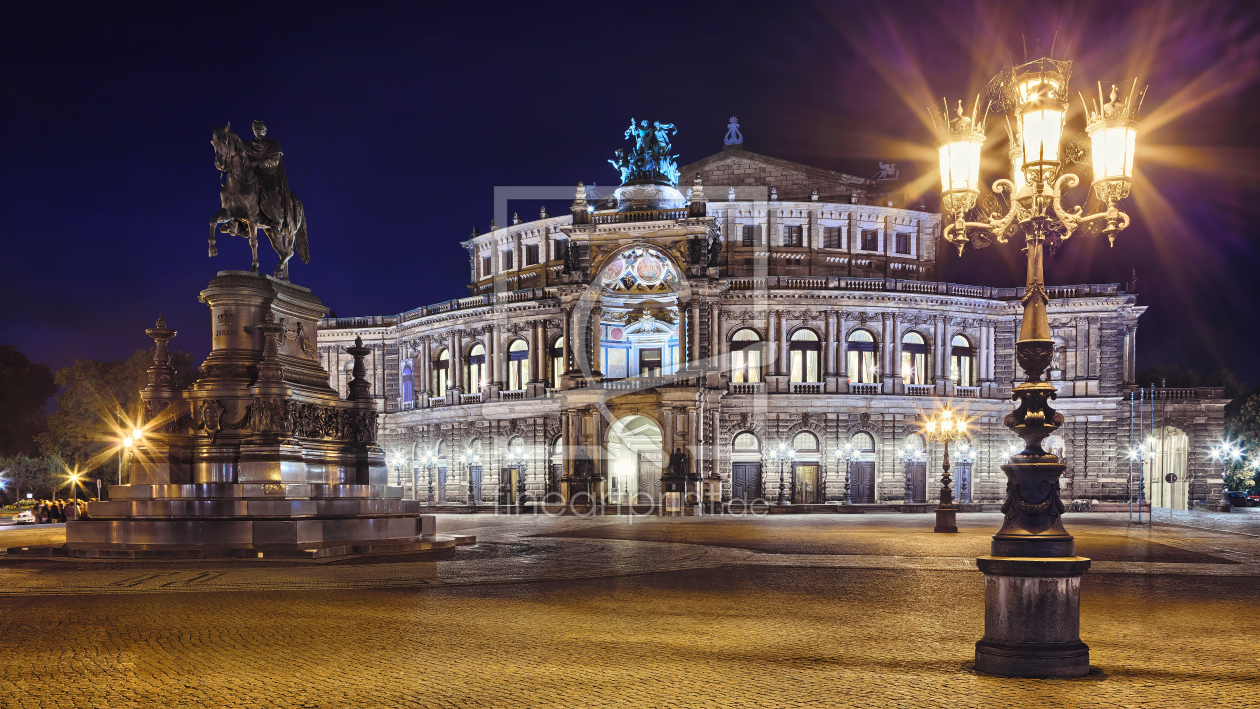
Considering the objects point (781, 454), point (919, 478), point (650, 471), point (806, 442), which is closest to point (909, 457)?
point (919, 478)

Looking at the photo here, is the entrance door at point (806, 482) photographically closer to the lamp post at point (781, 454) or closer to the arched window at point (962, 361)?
the lamp post at point (781, 454)

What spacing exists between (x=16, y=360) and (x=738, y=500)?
53.2m

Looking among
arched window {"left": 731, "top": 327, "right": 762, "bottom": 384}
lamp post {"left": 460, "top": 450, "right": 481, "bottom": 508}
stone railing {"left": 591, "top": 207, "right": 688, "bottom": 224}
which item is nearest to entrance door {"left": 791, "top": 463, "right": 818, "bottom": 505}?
arched window {"left": 731, "top": 327, "right": 762, "bottom": 384}

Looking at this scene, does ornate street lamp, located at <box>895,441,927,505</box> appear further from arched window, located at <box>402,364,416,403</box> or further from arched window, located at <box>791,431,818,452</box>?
arched window, located at <box>402,364,416,403</box>

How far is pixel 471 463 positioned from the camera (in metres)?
72.6

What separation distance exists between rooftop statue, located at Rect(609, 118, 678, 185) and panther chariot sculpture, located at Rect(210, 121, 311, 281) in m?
43.8

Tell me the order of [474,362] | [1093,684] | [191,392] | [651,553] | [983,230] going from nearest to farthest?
[1093,684] → [983,230] → [191,392] → [651,553] → [474,362]

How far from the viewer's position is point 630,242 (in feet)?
202

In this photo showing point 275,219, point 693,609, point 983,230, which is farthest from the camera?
point 275,219

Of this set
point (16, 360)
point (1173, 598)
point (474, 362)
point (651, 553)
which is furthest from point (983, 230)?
point (16, 360)

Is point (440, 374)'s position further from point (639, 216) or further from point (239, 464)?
point (239, 464)

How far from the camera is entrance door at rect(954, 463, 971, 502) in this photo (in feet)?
215

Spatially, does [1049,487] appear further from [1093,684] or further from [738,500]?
[738,500]

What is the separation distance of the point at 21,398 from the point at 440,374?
29.9 metres
